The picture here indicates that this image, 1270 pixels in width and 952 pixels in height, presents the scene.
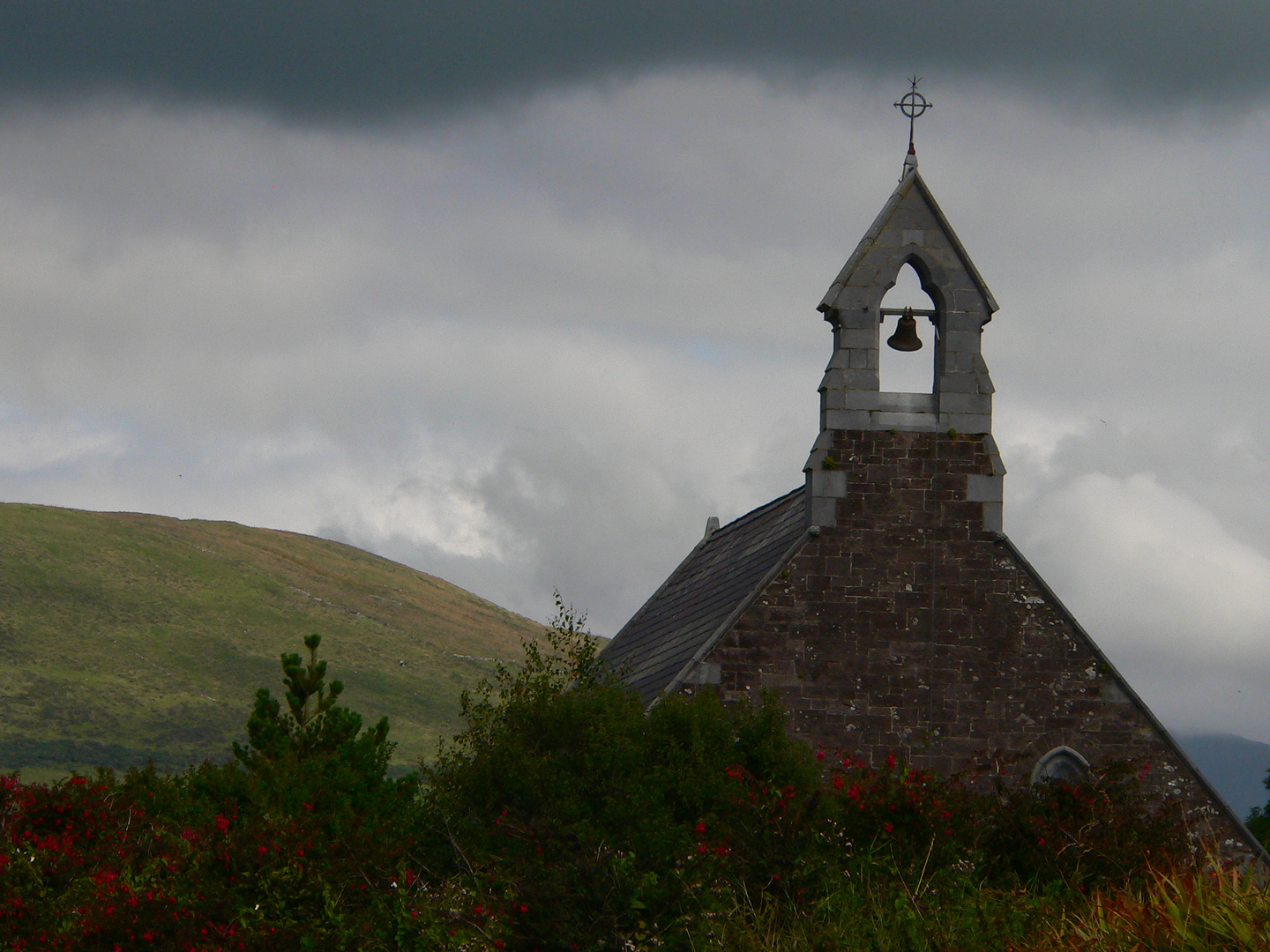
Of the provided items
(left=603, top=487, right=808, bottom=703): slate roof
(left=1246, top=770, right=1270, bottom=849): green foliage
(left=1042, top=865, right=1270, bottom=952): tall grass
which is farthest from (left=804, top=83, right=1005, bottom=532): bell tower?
(left=1246, top=770, right=1270, bottom=849): green foliage

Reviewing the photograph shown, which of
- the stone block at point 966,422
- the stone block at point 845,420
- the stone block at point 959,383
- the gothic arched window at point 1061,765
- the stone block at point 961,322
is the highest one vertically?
the stone block at point 961,322

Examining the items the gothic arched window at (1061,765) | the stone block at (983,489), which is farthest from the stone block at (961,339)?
the gothic arched window at (1061,765)

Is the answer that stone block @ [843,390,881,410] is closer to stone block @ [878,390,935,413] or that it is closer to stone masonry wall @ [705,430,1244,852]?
stone block @ [878,390,935,413]

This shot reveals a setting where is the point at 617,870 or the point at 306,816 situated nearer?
the point at 617,870

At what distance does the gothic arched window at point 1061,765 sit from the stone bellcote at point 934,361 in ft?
10.2

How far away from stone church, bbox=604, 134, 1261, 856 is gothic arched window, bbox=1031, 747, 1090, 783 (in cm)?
2

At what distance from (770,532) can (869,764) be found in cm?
468

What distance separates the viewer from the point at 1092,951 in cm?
1317

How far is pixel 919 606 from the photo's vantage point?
21.7m

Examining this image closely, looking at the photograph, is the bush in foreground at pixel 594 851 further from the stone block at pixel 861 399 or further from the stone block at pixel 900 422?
the stone block at pixel 861 399

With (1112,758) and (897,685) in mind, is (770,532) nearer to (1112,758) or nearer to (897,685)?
(897,685)

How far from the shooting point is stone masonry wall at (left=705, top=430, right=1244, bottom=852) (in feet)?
69.7

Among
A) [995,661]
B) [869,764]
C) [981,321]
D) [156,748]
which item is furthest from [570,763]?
[156,748]

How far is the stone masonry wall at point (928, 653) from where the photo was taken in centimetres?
2125
